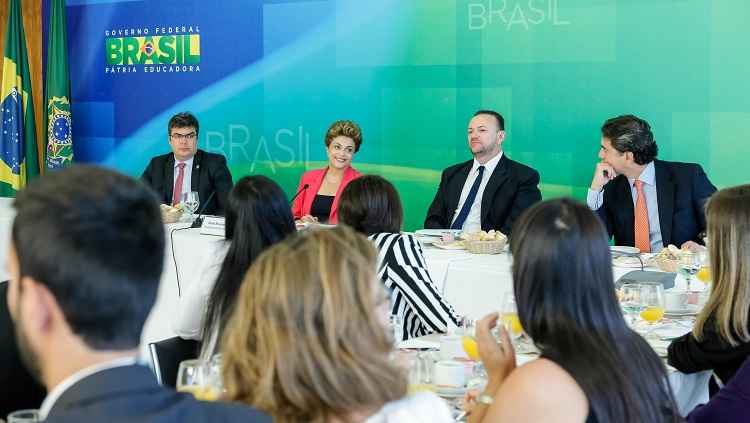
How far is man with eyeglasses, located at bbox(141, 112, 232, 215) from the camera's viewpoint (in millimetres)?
6320

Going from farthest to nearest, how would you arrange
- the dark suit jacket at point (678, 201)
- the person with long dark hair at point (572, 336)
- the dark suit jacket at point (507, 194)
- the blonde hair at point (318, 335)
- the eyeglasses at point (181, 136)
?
the eyeglasses at point (181, 136)
the dark suit jacket at point (507, 194)
the dark suit jacket at point (678, 201)
the person with long dark hair at point (572, 336)
the blonde hair at point (318, 335)

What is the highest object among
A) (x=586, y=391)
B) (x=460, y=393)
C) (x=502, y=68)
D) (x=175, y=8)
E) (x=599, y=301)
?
(x=175, y=8)

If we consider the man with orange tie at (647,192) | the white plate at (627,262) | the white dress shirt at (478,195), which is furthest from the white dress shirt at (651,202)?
the white dress shirt at (478,195)

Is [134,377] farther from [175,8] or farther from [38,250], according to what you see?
[175,8]

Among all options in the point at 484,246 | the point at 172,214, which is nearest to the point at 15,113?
the point at 172,214

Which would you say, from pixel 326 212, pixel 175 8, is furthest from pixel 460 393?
pixel 175 8

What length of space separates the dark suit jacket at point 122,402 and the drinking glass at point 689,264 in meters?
2.90

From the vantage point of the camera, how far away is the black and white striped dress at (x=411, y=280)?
3.28 meters

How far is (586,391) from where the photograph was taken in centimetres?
181

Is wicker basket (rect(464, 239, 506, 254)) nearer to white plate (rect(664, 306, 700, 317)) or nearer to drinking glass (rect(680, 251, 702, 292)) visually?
drinking glass (rect(680, 251, 702, 292))

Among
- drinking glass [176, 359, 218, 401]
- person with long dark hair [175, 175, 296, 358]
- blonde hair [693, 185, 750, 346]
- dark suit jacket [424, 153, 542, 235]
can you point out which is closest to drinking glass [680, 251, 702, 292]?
blonde hair [693, 185, 750, 346]

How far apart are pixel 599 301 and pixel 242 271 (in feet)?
3.93

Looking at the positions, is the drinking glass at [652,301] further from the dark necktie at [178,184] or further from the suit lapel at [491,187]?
the dark necktie at [178,184]

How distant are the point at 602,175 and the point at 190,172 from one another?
2661 millimetres
